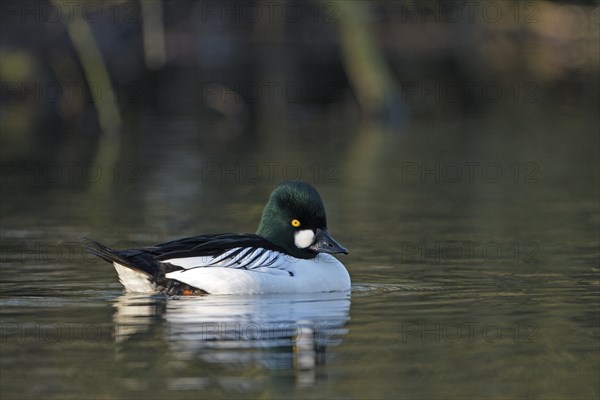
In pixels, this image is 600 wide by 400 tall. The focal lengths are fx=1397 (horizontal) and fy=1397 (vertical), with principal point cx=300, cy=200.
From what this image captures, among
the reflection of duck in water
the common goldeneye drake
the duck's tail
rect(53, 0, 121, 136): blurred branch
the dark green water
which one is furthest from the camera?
rect(53, 0, 121, 136): blurred branch

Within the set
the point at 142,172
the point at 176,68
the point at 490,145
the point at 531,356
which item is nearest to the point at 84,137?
the point at 142,172

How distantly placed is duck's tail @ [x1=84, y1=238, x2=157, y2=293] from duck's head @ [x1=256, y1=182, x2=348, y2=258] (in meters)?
1.20

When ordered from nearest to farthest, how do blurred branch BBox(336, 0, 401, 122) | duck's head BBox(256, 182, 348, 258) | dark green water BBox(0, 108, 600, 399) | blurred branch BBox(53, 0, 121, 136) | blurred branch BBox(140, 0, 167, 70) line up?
dark green water BBox(0, 108, 600, 399), duck's head BBox(256, 182, 348, 258), blurred branch BBox(53, 0, 121, 136), blurred branch BBox(336, 0, 401, 122), blurred branch BBox(140, 0, 167, 70)

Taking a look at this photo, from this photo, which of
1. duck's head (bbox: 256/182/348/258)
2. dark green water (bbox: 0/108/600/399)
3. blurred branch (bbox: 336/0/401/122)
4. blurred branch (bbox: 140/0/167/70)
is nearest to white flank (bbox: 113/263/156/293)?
dark green water (bbox: 0/108/600/399)

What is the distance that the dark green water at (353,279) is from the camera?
8656 mm

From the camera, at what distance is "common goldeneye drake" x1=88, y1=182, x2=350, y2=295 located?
37.3 ft

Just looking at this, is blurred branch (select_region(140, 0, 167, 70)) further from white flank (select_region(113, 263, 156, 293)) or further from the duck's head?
white flank (select_region(113, 263, 156, 293))

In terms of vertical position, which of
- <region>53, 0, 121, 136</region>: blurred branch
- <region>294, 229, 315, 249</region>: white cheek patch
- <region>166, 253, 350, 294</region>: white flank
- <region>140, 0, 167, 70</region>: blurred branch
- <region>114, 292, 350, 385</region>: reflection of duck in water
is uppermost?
<region>140, 0, 167, 70</region>: blurred branch

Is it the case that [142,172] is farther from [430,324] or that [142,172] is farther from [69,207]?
[430,324]

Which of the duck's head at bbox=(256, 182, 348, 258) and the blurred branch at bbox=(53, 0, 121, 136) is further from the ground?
the blurred branch at bbox=(53, 0, 121, 136)

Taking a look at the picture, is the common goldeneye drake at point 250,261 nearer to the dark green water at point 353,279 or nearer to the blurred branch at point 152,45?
the dark green water at point 353,279

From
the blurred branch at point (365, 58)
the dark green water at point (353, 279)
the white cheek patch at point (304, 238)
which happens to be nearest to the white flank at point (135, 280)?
the dark green water at point (353, 279)

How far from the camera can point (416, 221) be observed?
16.2m

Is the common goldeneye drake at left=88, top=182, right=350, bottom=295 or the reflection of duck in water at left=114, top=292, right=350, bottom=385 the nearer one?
the reflection of duck in water at left=114, top=292, right=350, bottom=385
